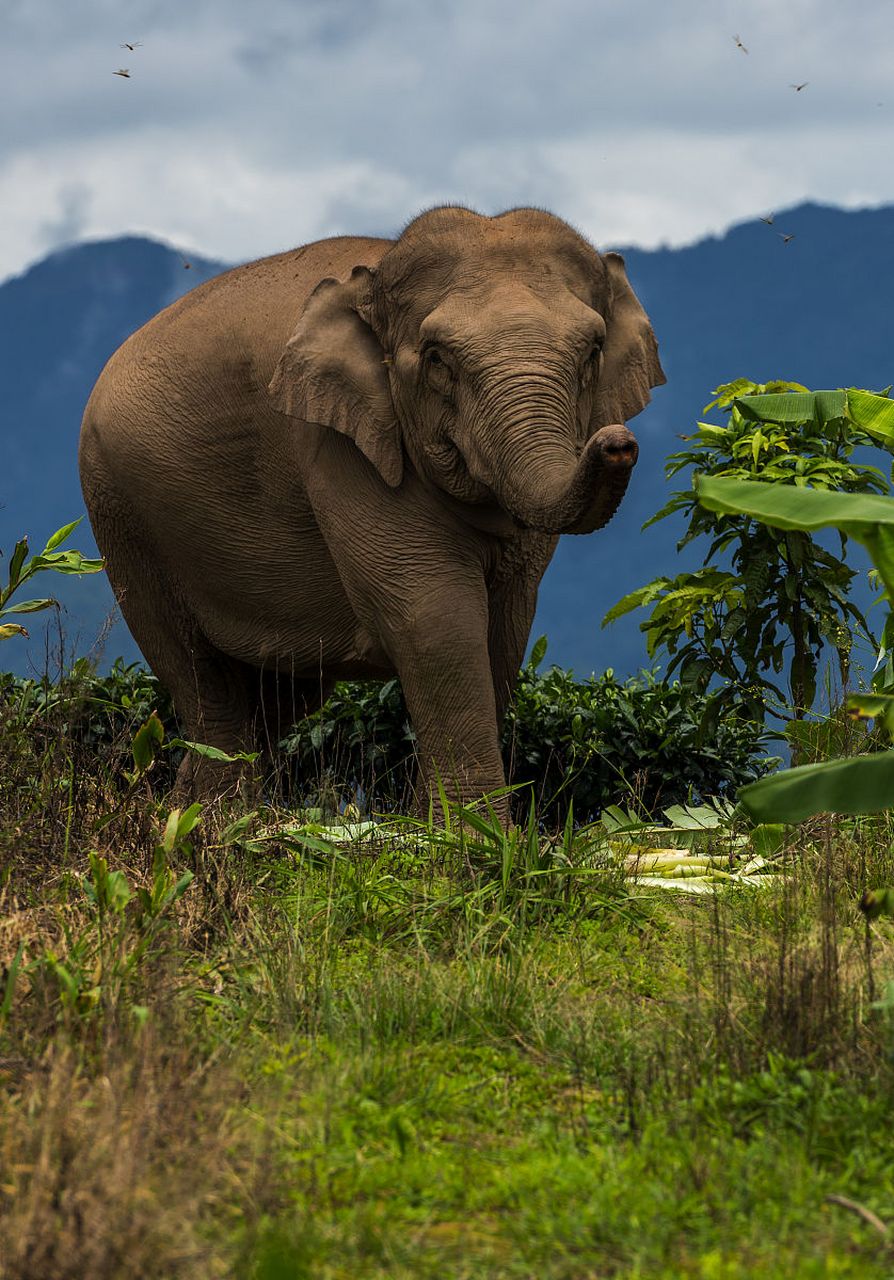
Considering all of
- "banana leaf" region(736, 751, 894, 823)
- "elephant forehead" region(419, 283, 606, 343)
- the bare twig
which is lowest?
the bare twig

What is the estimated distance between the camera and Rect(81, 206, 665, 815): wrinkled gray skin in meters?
7.42

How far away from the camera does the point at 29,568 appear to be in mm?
7992

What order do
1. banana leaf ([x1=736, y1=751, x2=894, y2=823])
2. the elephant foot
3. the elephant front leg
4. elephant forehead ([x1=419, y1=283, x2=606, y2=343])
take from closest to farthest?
banana leaf ([x1=736, y1=751, x2=894, y2=823]) < elephant forehead ([x1=419, y1=283, x2=606, y2=343]) < the elephant front leg < the elephant foot

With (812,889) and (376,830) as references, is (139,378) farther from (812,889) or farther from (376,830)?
(812,889)

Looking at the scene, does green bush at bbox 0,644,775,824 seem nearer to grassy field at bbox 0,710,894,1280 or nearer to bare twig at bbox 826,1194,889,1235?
grassy field at bbox 0,710,894,1280

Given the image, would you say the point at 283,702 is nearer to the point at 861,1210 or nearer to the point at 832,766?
the point at 832,766

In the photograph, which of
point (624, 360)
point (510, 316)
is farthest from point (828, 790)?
point (624, 360)

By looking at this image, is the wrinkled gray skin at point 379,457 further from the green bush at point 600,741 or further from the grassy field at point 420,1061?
the grassy field at point 420,1061

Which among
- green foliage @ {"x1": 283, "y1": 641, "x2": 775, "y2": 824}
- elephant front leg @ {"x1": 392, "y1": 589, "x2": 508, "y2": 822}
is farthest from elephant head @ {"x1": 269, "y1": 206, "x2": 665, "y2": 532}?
green foliage @ {"x1": 283, "y1": 641, "x2": 775, "y2": 824}

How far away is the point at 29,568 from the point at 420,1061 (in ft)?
12.2

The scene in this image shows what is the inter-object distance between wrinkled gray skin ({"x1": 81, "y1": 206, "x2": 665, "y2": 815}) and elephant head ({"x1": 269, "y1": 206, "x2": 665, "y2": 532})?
0.01 m

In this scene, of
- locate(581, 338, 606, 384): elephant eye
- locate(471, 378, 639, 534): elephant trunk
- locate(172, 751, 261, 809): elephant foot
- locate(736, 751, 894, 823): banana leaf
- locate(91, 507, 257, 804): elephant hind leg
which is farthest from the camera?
locate(91, 507, 257, 804): elephant hind leg

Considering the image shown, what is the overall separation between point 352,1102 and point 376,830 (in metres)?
2.57

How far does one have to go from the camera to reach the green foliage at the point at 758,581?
9281 millimetres
